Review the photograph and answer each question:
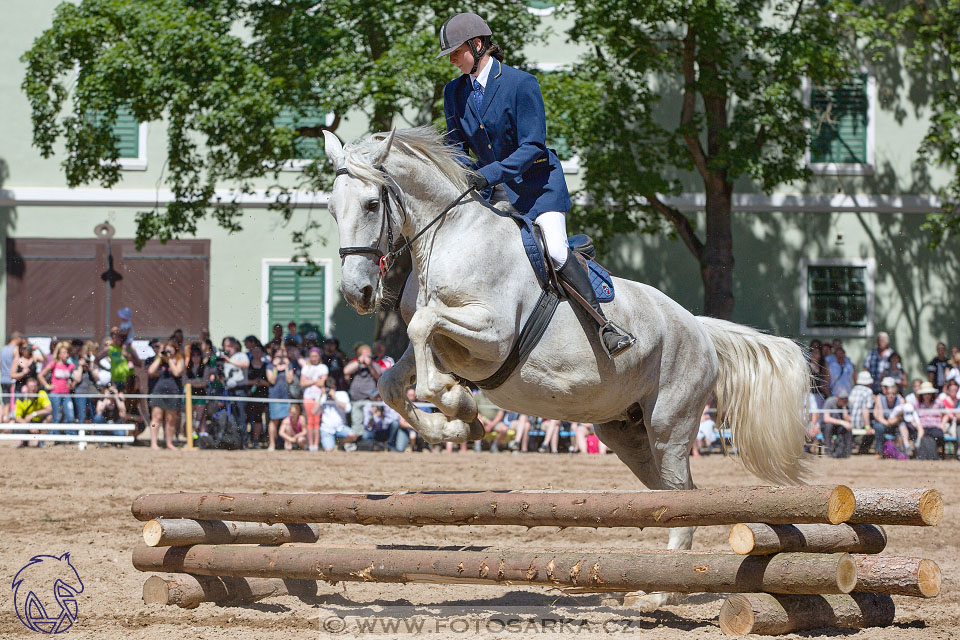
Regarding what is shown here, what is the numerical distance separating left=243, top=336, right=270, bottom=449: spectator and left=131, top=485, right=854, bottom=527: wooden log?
420 inches

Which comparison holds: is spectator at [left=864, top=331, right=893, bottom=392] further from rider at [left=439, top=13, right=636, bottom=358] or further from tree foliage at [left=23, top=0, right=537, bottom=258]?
rider at [left=439, top=13, right=636, bottom=358]

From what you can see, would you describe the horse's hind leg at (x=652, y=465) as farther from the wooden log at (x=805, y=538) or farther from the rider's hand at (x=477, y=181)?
the rider's hand at (x=477, y=181)

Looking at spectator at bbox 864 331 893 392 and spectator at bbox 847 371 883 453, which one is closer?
spectator at bbox 847 371 883 453

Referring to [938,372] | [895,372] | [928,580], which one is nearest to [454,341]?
[928,580]

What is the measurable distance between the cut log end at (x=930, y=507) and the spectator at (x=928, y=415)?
11771 mm

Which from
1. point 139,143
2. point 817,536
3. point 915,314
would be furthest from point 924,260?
point 817,536

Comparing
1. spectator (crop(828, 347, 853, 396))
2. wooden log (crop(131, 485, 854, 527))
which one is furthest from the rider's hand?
spectator (crop(828, 347, 853, 396))

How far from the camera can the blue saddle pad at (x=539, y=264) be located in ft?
20.1

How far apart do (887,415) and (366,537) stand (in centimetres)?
1021

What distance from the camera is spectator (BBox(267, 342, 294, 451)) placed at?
16.4m

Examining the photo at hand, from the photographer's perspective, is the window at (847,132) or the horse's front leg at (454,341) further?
the window at (847,132)

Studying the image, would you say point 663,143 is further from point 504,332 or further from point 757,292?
point 504,332

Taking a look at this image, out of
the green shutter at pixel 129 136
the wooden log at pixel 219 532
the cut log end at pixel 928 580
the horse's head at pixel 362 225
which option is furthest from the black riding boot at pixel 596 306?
A: the green shutter at pixel 129 136

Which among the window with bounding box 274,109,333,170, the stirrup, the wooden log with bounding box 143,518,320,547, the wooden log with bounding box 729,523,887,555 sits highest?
the window with bounding box 274,109,333,170
